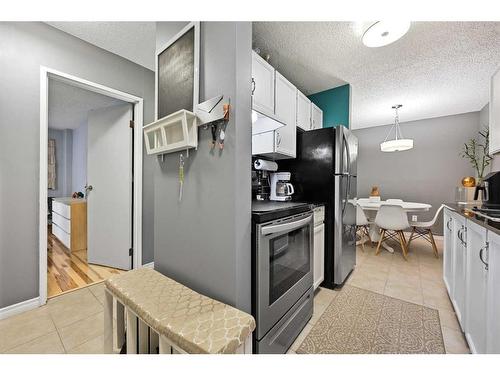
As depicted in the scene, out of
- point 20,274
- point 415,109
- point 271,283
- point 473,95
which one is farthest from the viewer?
point 415,109

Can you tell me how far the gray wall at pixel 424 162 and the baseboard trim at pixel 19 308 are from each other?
232 inches

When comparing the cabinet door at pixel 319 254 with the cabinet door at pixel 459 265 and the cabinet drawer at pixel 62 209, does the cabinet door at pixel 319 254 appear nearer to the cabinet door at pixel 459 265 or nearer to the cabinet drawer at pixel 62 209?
the cabinet door at pixel 459 265

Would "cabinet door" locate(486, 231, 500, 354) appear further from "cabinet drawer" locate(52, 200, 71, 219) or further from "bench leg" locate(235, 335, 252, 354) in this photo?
"cabinet drawer" locate(52, 200, 71, 219)

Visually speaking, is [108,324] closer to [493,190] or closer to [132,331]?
[132,331]

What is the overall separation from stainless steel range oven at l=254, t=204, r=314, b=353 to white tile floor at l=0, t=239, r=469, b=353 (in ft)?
0.59

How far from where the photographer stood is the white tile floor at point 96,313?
53.8 inches

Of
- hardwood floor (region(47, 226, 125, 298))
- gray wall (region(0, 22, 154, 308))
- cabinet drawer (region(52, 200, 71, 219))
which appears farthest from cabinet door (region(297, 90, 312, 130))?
cabinet drawer (region(52, 200, 71, 219))

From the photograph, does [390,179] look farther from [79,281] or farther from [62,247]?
[62,247]

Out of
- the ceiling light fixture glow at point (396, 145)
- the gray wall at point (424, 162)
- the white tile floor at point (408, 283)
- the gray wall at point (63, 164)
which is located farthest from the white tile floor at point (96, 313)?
the gray wall at point (63, 164)

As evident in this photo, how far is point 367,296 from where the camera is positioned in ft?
6.62

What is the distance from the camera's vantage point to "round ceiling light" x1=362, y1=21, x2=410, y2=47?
1678 millimetres

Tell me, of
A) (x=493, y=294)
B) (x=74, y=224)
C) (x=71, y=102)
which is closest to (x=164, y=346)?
(x=493, y=294)
